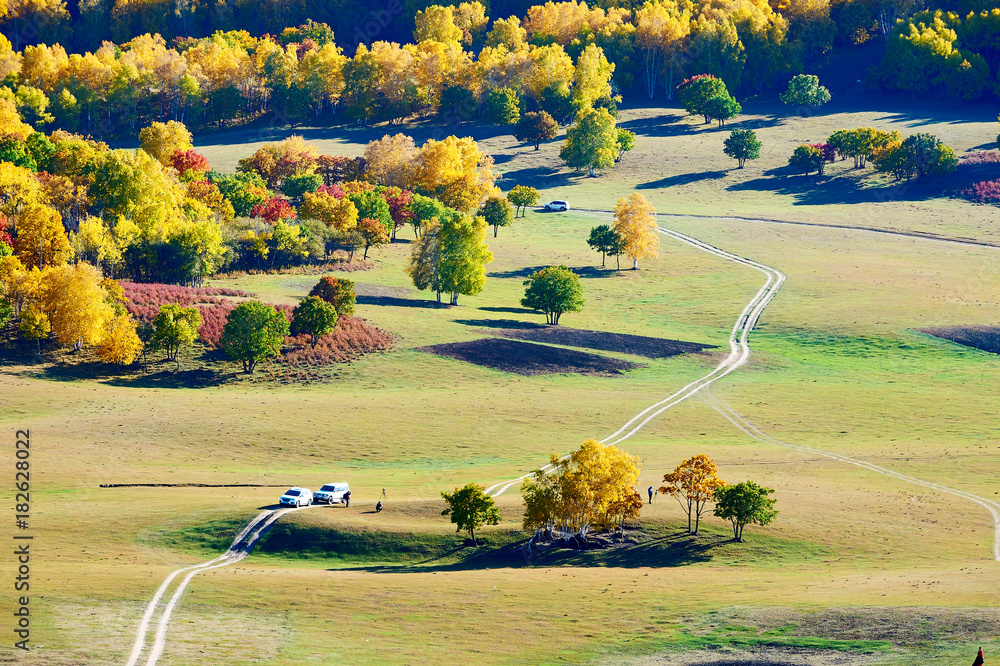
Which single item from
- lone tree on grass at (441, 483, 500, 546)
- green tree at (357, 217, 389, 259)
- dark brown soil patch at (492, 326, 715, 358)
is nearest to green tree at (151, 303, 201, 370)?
dark brown soil patch at (492, 326, 715, 358)

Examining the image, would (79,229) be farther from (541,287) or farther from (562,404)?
(562,404)

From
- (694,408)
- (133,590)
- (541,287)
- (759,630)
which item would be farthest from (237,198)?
(759,630)

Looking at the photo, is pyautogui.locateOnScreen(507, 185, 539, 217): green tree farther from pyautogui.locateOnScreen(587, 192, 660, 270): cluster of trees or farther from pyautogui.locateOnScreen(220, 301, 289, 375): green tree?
pyautogui.locateOnScreen(220, 301, 289, 375): green tree

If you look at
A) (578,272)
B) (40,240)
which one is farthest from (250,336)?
(578,272)

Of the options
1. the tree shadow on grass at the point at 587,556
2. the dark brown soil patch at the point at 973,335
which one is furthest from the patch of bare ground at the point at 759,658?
the dark brown soil patch at the point at 973,335

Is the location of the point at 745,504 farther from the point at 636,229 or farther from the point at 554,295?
the point at 636,229
